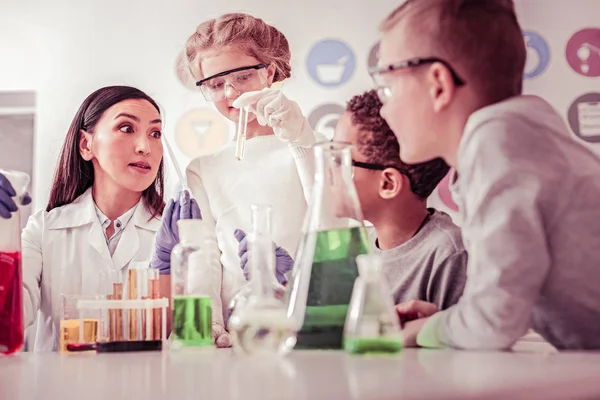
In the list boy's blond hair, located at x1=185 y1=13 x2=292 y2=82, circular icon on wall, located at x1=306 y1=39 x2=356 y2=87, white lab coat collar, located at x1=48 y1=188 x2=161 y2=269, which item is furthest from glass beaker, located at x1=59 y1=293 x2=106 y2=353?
circular icon on wall, located at x1=306 y1=39 x2=356 y2=87

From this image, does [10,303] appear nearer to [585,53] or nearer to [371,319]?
[371,319]

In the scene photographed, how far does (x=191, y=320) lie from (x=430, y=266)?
51cm

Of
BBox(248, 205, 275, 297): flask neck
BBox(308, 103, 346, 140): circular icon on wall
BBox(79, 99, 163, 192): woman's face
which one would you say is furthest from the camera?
BBox(308, 103, 346, 140): circular icon on wall

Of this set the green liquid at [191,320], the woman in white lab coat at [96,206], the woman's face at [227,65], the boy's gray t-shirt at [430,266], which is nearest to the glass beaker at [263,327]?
the green liquid at [191,320]

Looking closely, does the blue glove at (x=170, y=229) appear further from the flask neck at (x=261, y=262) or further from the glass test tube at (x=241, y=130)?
the flask neck at (x=261, y=262)

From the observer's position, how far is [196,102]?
11.0ft

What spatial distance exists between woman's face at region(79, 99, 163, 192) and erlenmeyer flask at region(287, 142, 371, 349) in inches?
57.5

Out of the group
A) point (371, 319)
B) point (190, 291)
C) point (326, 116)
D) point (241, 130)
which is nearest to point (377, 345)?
point (371, 319)

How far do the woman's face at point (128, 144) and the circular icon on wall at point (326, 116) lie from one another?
115 centimetres

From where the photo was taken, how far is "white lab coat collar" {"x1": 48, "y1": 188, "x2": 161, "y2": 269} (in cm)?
218

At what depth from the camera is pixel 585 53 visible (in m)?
3.24

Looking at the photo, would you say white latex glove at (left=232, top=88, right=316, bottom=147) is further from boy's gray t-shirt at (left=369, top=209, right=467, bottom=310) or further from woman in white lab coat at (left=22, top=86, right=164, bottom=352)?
woman in white lab coat at (left=22, top=86, right=164, bottom=352)

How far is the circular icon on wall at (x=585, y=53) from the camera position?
323 centimetres

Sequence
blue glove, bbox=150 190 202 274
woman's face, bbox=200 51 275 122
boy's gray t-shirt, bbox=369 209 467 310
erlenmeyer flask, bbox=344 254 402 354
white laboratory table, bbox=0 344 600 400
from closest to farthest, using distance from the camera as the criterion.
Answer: white laboratory table, bbox=0 344 600 400
erlenmeyer flask, bbox=344 254 402 354
boy's gray t-shirt, bbox=369 209 467 310
blue glove, bbox=150 190 202 274
woman's face, bbox=200 51 275 122
